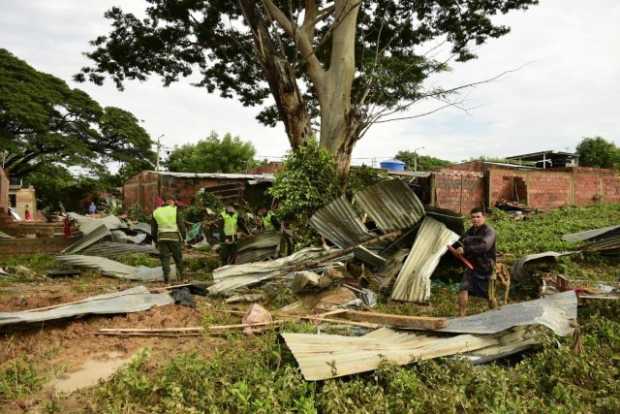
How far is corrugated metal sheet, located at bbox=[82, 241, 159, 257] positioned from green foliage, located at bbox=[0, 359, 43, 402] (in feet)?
22.2

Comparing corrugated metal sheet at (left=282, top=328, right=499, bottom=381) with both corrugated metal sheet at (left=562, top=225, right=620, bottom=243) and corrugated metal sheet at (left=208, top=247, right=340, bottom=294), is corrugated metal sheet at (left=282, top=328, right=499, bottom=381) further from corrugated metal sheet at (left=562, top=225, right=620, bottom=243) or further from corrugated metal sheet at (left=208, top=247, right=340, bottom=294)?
corrugated metal sheet at (left=562, top=225, right=620, bottom=243)

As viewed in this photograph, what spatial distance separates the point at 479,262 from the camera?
511 centimetres

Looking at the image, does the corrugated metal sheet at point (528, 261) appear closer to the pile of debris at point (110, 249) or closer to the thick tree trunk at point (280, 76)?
the thick tree trunk at point (280, 76)

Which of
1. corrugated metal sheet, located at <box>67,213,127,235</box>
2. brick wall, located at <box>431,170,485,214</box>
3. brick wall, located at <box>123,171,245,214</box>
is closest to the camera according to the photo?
corrugated metal sheet, located at <box>67,213,127,235</box>

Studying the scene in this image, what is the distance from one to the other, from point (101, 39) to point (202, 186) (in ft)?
29.6

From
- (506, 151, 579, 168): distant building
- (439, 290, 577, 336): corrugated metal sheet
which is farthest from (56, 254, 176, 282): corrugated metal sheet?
(506, 151, 579, 168): distant building

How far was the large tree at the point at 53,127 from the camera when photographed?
21.4m

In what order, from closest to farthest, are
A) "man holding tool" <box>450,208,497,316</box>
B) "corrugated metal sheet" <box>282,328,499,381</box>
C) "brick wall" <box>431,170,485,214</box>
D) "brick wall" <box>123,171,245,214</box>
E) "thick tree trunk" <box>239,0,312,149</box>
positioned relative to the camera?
"corrugated metal sheet" <box>282,328,499,381</box>, "man holding tool" <box>450,208,497,316</box>, "thick tree trunk" <box>239,0,312,149</box>, "brick wall" <box>431,170,485,214</box>, "brick wall" <box>123,171,245,214</box>

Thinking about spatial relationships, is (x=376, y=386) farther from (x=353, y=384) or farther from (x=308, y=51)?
(x=308, y=51)

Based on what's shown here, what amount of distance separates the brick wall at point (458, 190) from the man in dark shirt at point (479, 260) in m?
10.5

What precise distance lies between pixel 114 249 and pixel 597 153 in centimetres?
3682

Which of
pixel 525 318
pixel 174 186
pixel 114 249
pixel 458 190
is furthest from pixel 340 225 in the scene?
pixel 174 186

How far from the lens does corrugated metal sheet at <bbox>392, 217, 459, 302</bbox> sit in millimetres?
5555

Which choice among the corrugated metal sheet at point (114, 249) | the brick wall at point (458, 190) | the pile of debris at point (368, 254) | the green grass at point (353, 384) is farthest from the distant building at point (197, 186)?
the green grass at point (353, 384)
